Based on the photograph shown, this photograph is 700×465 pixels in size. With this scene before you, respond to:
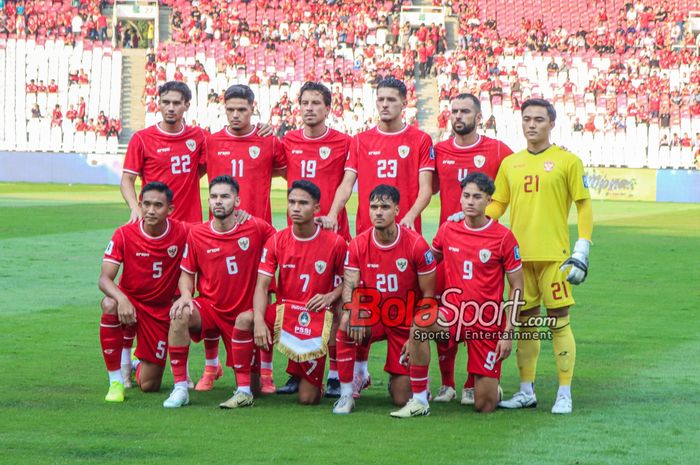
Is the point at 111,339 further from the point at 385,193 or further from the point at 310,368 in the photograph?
the point at 385,193

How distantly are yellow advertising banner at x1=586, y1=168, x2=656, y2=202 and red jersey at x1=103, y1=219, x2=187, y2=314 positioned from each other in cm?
3075

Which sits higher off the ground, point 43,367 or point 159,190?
point 159,190

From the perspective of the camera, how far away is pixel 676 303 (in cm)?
1366

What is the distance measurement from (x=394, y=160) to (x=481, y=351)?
189 cm

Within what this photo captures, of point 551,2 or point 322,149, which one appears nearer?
point 322,149

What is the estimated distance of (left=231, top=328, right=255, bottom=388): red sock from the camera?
798 cm

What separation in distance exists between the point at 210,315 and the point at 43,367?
1630 millimetres

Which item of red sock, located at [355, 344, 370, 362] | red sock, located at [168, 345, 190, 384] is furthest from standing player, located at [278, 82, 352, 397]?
red sock, located at [168, 345, 190, 384]

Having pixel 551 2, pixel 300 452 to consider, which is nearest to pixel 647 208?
pixel 551 2

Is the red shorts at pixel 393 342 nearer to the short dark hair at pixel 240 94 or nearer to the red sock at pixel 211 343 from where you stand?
the red sock at pixel 211 343

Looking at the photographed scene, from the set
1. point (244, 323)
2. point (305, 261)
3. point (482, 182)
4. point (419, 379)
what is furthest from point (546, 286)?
point (244, 323)

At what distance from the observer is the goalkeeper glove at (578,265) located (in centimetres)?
771

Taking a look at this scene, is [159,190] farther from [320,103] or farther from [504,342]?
[504,342]

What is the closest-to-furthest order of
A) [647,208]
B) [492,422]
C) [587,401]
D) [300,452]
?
1. [300,452]
2. [492,422]
3. [587,401]
4. [647,208]
